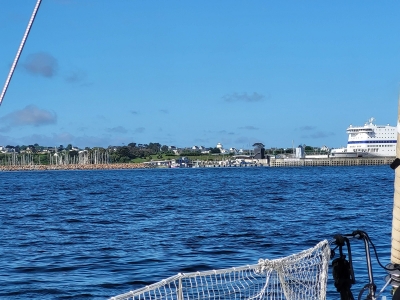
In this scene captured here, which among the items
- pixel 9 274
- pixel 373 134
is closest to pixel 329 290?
pixel 9 274

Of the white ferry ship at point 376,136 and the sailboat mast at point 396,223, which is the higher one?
the white ferry ship at point 376,136

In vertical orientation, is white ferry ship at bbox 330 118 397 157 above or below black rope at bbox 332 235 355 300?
above

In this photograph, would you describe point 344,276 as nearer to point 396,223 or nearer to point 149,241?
point 396,223

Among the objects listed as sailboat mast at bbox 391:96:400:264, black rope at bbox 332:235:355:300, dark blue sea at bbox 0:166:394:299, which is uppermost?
sailboat mast at bbox 391:96:400:264

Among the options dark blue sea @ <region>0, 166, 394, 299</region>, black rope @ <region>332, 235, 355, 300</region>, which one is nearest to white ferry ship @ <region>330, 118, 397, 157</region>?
dark blue sea @ <region>0, 166, 394, 299</region>

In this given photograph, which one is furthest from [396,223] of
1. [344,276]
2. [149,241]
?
[149,241]

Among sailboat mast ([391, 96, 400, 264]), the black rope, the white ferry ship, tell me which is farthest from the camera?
the white ferry ship

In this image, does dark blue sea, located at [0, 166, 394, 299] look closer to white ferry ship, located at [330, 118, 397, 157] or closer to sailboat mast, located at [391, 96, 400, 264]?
sailboat mast, located at [391, 96, 400, 264]

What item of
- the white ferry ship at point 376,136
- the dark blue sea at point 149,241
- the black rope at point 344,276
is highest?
the white ferry ship at point 376,136

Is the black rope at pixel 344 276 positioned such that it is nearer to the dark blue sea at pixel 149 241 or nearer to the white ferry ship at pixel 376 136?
the dark blue sea at pixel 149 241

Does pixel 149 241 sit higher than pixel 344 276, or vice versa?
pixel 344 276

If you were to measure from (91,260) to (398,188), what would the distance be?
17.7 meters

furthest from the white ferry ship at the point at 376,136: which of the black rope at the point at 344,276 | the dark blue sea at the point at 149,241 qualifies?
the black rope at the point at 344,276

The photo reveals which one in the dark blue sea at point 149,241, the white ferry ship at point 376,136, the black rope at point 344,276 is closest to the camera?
the black rope at point 344,276
